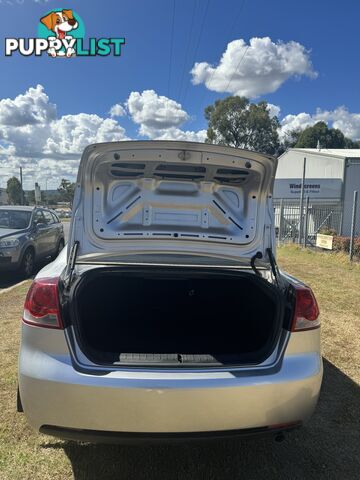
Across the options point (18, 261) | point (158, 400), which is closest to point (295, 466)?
point (158, 400)

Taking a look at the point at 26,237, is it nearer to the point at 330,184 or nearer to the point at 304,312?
the point at 304,312

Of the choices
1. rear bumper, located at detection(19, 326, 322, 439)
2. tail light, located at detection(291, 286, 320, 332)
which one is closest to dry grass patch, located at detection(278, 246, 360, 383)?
tail light, located at detection(291, 286, 320, 332)

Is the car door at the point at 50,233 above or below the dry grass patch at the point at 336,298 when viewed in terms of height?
above

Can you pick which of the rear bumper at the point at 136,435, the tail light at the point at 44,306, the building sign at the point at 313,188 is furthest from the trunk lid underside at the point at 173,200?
the building sign at the point at 313,188

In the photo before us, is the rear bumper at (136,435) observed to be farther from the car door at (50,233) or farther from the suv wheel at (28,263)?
the car door at (50,233)

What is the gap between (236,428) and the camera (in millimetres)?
2133

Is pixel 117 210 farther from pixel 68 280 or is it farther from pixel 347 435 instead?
pixel 347 435

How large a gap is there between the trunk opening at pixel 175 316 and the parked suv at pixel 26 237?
5.77 m

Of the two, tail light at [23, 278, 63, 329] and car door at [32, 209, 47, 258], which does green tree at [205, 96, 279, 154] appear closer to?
car door at [32, 209, 47, 258]

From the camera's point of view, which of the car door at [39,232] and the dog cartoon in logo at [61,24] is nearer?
the car door at [39,232]

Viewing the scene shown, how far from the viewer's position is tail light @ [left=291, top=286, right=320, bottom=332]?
94.5 inches

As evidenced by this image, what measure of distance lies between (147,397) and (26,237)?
7538mm

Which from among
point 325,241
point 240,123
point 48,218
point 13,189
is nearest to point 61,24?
point 48,218

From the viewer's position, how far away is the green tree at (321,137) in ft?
191
